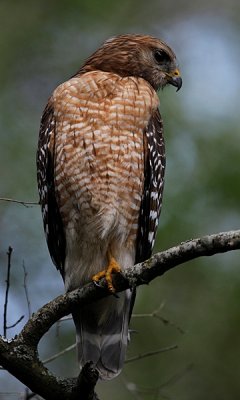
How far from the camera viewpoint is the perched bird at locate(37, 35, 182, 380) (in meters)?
5.76

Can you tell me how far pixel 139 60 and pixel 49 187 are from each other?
46.6 inches

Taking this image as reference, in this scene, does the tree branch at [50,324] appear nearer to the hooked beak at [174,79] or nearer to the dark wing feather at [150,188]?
the dark wing feather at [150,188]

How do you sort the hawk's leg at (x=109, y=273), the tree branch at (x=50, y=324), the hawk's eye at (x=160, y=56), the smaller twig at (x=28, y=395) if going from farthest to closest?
the hawk's eye at (x=160, y=56) < the hawk's leg at (x=109, y=273) < the smaller twig at (x=28, y=395) < the tree branch at (x=50, y=324)

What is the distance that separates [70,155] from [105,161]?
0.21 meters

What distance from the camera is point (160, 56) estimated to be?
21.9 ft

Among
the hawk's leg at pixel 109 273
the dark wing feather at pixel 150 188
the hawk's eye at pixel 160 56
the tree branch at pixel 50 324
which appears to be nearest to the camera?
the tree branch at pixel 50 324

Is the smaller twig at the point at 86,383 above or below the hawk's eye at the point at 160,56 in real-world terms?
below

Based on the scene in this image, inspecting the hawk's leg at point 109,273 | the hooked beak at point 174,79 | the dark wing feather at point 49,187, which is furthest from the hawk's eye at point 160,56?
the hawk's leg at point 109,273

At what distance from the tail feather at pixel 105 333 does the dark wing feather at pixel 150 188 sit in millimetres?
336

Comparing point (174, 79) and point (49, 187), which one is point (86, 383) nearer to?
point (49, 187)

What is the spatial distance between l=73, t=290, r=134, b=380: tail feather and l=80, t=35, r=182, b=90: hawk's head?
1.46 m

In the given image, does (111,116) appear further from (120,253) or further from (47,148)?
(120,253)

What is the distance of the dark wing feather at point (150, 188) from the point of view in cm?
592

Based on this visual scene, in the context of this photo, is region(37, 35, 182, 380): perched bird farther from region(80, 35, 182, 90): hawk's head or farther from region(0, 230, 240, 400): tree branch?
region(0, 230, 240, 400): tree branch
